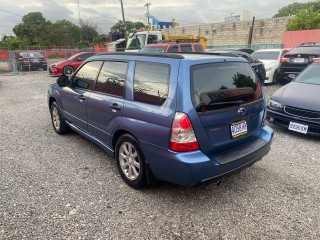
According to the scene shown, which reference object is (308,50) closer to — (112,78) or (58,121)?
(112,78)

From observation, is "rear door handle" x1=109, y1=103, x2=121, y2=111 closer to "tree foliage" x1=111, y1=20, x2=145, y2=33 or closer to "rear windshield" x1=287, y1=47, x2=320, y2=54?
"rear windshield" x1=287, y1=47, x2=320, y2=54

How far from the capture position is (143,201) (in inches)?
117

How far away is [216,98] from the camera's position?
2660 mm

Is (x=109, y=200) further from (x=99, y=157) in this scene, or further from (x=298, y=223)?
(x=298, y=223)

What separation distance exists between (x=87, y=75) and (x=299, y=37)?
24.6 meters

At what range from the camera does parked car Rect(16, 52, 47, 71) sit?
1773 centimetres

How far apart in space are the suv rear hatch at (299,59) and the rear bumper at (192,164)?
317 inches

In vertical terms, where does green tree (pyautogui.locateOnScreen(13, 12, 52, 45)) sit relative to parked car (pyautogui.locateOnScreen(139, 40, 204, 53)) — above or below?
above

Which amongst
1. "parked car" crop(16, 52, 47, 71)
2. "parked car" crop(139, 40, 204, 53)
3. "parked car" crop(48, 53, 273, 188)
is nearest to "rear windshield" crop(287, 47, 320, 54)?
"parked car" crop(139, 40, 204, 53)

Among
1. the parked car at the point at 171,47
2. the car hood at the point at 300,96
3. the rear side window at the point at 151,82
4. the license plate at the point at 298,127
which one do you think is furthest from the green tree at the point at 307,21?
the rear side window at the point at 151,82

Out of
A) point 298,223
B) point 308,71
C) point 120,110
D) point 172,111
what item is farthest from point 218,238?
point 308,71

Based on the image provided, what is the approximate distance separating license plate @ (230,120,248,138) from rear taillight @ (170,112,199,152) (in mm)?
513

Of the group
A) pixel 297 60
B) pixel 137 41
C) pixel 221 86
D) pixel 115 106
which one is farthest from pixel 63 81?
pixel 137 41

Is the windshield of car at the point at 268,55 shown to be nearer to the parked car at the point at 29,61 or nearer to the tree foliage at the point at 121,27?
the parked car at the point at 29,61
